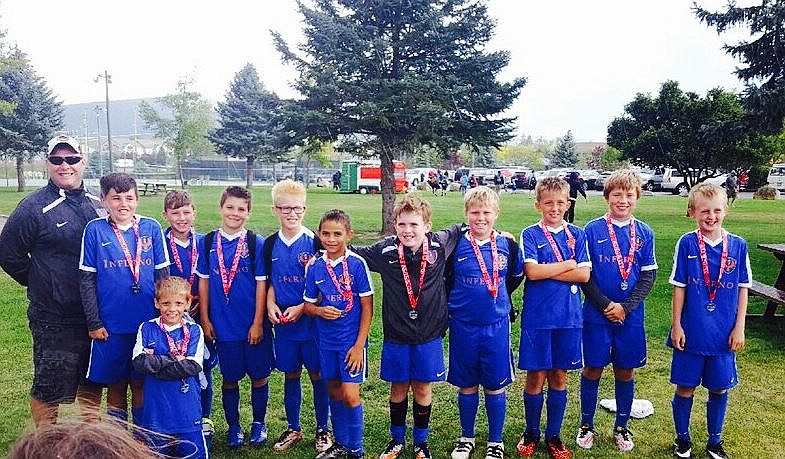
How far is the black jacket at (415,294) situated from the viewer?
3910mm

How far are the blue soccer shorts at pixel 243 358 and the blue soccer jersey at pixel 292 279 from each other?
0.21 metres

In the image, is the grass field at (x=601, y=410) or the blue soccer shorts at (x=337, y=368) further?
the grass field at (x=601, y=410)

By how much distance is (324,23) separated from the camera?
46.1ft

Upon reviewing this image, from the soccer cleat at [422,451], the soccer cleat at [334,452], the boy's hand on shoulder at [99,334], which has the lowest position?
the soccer cleat at [334,452]

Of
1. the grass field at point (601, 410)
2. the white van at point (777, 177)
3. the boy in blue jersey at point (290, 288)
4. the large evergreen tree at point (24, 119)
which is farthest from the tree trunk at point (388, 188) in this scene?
the white van at point (777, 177)

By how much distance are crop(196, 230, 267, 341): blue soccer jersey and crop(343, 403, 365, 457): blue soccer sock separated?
2.82 ft

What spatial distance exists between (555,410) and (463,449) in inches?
25.8

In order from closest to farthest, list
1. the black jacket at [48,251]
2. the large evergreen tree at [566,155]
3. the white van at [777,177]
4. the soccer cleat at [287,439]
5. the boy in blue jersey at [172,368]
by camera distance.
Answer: the boy in blue jersey at [172,368]
the black jacket at [48,251]
the soccer cleat at [287,439]
the white van at [777,177]
the large evergreen tree at [566,155]

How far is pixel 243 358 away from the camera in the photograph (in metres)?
4.19

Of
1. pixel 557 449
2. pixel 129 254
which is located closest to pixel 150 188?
pixel 129 254

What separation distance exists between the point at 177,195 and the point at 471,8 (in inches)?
492

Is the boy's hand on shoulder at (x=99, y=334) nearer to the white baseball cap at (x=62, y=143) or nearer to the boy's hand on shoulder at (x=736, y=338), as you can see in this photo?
the white baseball cap at (x=62, y=143)

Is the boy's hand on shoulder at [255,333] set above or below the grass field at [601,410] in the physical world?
above

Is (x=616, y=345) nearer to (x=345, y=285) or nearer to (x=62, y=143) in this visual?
(x=345, y=285)
